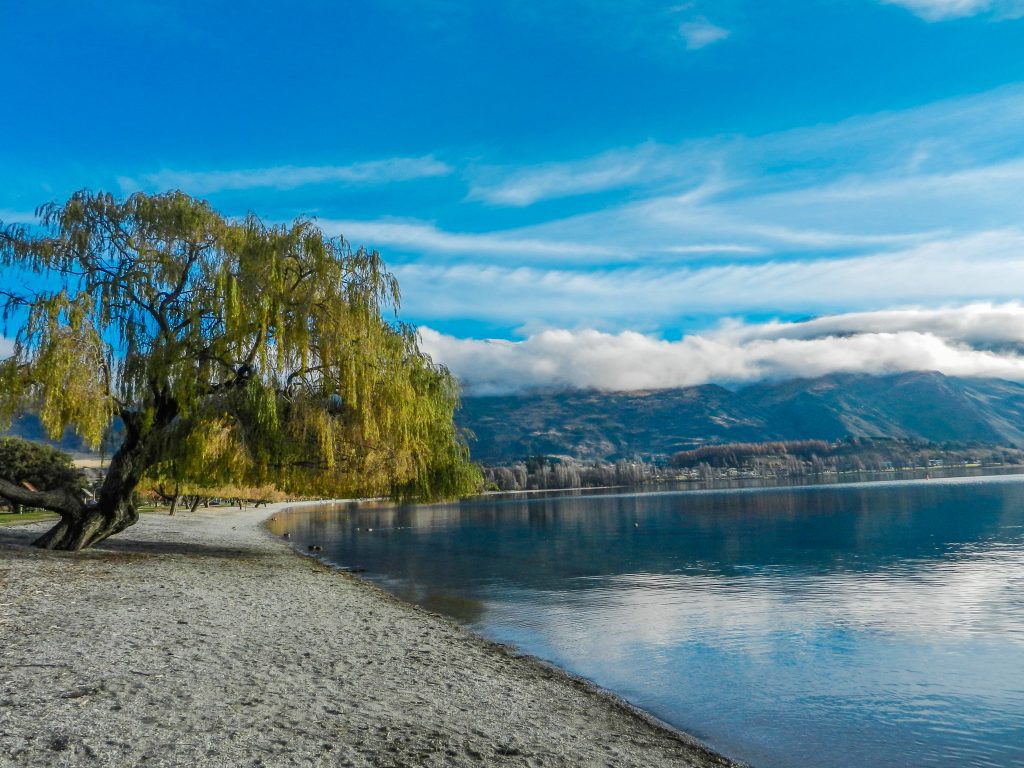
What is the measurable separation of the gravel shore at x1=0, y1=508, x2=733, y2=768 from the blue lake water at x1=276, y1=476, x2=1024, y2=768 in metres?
2.41

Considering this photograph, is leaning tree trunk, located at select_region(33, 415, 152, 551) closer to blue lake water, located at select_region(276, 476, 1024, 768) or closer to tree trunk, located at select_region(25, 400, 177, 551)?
tree trunk, located at select_region(25, 400, 177, 551)

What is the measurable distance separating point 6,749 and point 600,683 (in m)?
11.8

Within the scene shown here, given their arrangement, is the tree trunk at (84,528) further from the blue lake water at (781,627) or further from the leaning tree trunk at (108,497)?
the blue lake water at (781,627)

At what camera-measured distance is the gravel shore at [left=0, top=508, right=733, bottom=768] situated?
8.59 meters

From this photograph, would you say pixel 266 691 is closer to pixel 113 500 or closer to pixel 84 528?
pixel 113 500

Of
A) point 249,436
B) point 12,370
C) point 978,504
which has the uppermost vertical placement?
point 12,370

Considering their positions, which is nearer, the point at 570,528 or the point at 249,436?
the point at 249,436

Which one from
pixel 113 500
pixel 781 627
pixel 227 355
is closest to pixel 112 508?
pixel 113 500

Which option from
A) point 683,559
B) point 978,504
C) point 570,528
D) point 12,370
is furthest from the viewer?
point 978,504

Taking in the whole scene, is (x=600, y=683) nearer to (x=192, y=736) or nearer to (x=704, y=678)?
(x=704, y=678)

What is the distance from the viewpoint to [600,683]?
16.6 metres

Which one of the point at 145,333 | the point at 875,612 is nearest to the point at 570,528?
the point at 875,612

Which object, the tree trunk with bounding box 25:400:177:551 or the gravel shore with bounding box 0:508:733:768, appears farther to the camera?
the tree trunk with bounding box 25:400:177:551

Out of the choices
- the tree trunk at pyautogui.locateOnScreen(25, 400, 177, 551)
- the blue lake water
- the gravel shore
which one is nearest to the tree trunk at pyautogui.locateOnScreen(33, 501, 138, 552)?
the tree trunk at pyautogui.locateOnScreen(25, 400, 177, 551)
